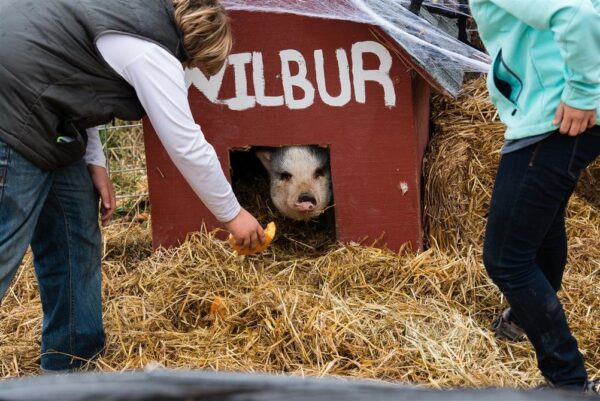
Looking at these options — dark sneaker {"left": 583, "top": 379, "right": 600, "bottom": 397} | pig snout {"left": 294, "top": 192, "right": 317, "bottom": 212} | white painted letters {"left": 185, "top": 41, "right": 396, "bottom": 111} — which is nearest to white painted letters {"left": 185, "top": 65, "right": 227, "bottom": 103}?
white painted letters {"left": 185, "top": 41, "right": 396, "bottom": 111}

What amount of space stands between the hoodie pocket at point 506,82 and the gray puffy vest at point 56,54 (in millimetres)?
987

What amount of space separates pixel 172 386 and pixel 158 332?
2.43m

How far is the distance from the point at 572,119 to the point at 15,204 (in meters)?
1.71

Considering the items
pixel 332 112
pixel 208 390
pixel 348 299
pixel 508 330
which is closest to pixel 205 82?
pixel 332 112

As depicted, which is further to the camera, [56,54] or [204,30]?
[204,30]

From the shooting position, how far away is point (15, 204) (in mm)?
2938

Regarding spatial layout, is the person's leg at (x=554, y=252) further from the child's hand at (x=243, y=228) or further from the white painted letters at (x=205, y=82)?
the white painted letters at (x=205, y=82)

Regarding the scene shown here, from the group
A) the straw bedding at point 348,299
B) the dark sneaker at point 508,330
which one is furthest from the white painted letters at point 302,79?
the dark sneaker at point 508,330

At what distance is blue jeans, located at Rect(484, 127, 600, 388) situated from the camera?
2.77 metres

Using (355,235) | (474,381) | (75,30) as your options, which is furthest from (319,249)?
(75,30)

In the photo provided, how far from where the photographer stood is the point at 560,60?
8.86 ft

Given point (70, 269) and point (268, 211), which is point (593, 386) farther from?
point (268, 211)

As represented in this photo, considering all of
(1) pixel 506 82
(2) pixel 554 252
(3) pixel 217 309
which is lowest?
(3) pixel 217 309

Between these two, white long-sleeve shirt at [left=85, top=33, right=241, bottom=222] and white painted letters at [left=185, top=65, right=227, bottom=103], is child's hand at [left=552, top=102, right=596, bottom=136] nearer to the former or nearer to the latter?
white long-sleeve shirt at [left=85, top=33, right=241, bottom=222]
